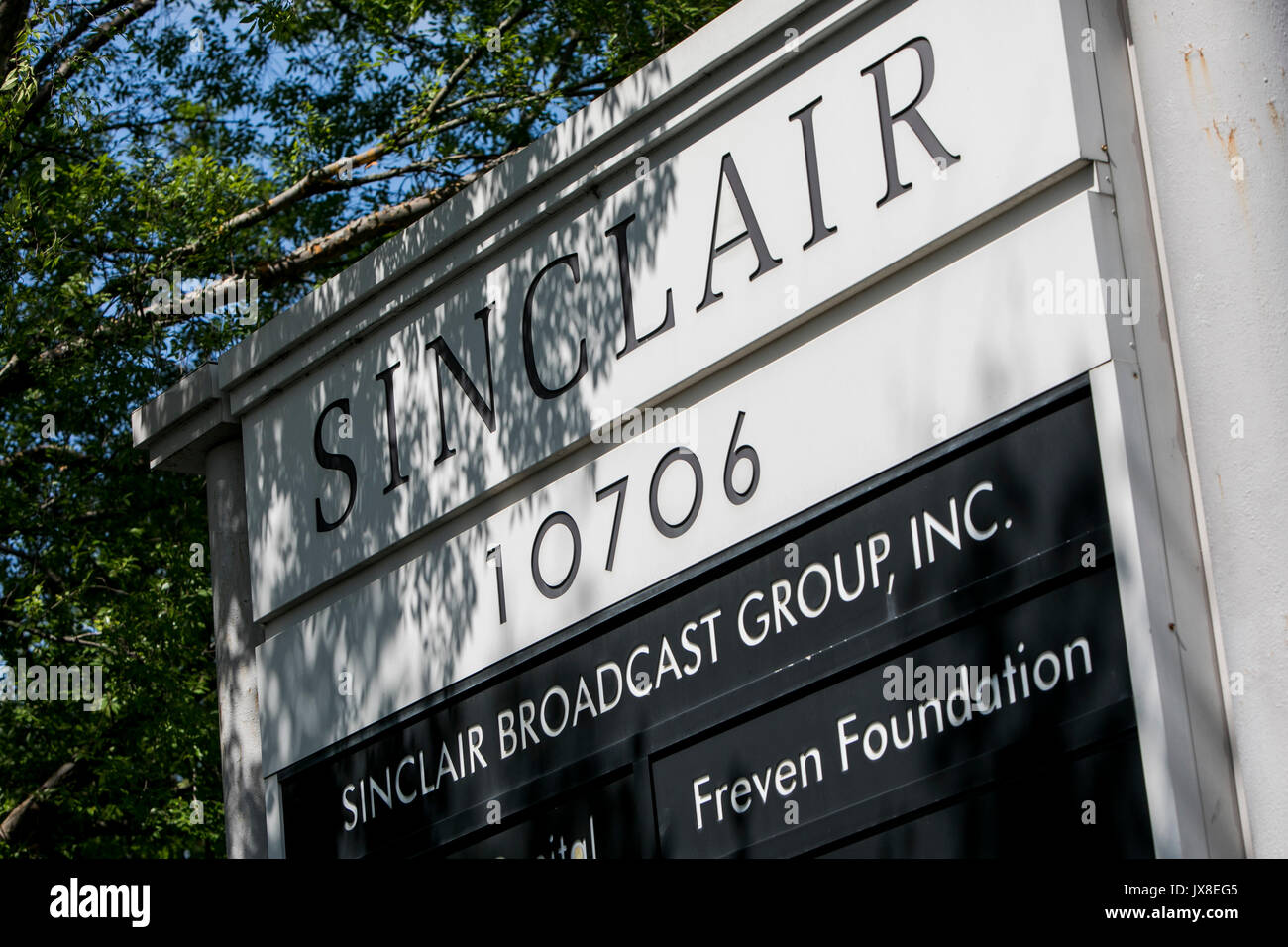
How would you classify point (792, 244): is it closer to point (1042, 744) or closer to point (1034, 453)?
point (1034, 453)

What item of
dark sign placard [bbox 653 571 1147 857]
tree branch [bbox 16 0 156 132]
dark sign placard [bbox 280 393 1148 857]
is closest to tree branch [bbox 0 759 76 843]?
tree branch [bbox 16 0 156 132]

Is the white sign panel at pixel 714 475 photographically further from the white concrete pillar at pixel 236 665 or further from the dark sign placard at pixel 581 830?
the dark sign placard at pixel 581 830

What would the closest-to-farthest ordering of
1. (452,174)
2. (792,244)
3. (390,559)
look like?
(792,244)
(390,559)
(452,174)

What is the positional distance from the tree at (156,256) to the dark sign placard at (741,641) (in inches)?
185

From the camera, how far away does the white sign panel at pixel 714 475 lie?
155 inches

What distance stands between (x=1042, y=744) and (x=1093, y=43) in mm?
1533

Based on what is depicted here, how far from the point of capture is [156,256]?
1109cm

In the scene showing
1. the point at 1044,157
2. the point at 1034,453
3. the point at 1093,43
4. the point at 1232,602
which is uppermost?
the point at 1093,43

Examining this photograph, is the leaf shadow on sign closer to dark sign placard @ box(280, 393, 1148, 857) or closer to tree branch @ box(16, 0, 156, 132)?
dark sign placard @ box(280, 393, 1148, 857)

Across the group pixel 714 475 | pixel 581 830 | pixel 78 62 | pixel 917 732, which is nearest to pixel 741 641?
pixel 714 475

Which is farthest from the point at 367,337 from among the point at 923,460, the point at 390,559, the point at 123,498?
the point at 123,498

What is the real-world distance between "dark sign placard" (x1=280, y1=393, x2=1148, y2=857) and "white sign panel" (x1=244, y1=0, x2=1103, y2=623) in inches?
6.3

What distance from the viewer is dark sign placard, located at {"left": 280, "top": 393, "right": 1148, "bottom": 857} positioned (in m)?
3.83

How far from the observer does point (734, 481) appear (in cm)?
453
